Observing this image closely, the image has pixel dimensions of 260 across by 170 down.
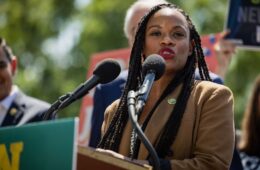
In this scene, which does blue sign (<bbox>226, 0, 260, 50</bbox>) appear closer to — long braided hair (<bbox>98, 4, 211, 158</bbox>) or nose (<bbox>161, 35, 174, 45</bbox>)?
long braided hair (<bbox>98, 4, 211, 158</bbox>)

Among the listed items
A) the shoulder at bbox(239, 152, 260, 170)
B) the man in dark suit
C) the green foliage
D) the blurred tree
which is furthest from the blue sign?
the blurred tree

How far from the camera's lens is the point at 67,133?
4.45 m

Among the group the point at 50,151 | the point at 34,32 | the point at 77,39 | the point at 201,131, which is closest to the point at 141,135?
the point at 50,151

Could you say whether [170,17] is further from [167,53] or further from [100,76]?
[100,76]

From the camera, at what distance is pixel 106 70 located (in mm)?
5406

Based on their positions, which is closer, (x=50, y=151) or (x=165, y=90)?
(x=50, y=151)

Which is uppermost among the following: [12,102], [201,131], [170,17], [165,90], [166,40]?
[170,17]

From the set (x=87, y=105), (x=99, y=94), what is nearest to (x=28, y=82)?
(x=87, y=105)

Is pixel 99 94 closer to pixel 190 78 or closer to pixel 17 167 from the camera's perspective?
pixel 190 78

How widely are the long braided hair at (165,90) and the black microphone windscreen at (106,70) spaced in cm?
17

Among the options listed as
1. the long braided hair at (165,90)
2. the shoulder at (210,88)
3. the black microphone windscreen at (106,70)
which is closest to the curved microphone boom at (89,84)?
the black microphone windscreen at (106,70)

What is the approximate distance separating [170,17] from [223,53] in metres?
2.15

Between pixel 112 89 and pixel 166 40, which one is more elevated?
pixel 166 40

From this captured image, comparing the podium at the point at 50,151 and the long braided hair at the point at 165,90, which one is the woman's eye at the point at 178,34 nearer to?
the long braided hair at the point at 165,90
